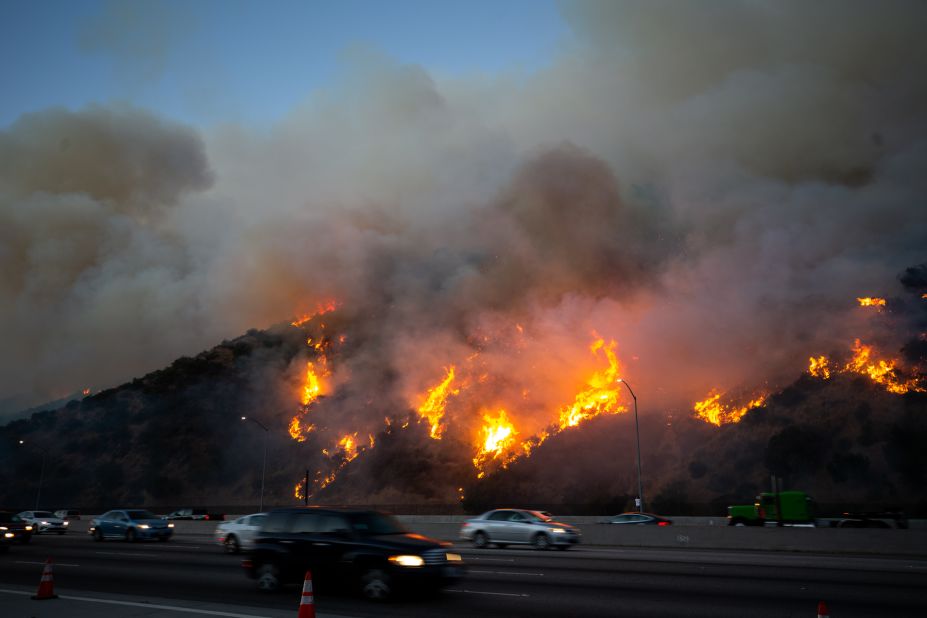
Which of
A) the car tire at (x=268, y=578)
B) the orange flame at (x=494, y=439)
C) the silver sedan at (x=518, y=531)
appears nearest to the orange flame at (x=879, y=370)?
the orange flame at (x=494, y=439)

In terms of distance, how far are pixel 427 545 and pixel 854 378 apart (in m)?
88.8

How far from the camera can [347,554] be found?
13062mm

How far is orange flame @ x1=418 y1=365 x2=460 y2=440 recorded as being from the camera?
338 feet

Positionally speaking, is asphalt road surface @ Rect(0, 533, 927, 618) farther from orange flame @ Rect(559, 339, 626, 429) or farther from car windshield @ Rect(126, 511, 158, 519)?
orange flame @ Rect(559, 339, 626, 429)

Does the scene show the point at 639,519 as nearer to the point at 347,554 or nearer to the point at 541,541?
the point at 541,541

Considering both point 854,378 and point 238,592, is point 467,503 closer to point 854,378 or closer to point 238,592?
point 854,378

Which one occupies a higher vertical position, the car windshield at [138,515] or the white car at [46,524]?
the car windshield at [138,515]

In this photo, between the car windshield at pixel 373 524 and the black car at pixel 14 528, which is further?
the black car at pixel 14 528

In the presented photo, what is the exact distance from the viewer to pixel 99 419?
121625 millimetres

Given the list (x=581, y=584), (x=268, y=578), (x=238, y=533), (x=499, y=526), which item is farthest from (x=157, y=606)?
(x=499, y=526)

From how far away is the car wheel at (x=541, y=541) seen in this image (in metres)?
27.9

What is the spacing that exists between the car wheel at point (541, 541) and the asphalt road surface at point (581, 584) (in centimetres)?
352

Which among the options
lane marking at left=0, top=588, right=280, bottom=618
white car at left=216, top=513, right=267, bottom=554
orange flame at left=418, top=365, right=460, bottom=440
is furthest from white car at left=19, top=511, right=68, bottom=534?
orange flame at left=418, top=365, right=460, bottom=440

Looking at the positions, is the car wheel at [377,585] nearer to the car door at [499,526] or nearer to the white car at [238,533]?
the white car at [238,533]
